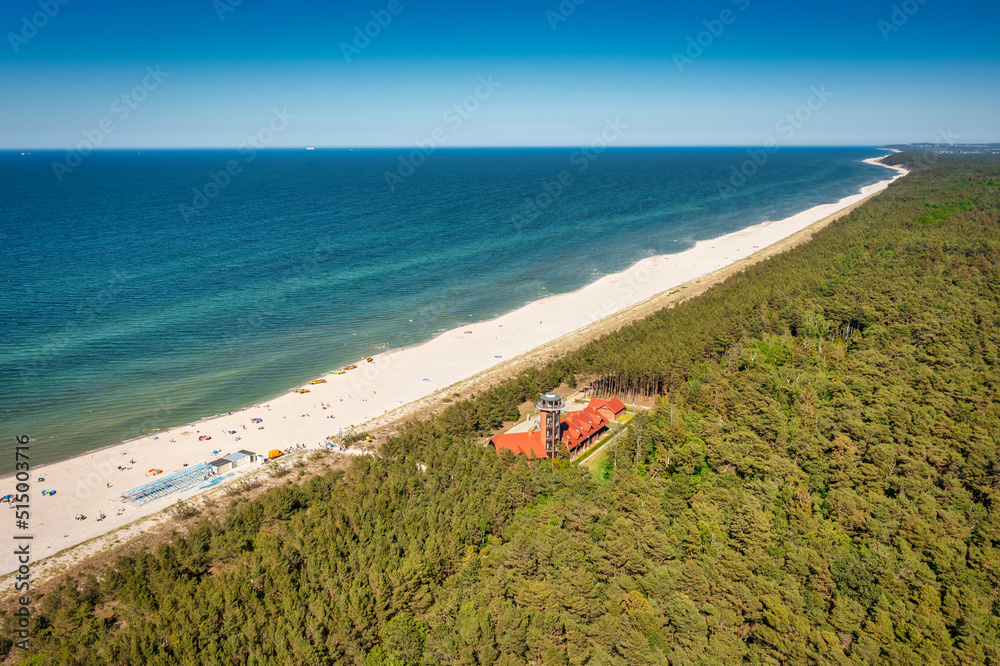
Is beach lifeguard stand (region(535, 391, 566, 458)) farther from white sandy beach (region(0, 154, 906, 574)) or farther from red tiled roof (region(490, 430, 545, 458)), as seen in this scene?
white sandy beach (region(0, 154, 906, 574))

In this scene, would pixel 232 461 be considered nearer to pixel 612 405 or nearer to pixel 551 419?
pixel 551 419

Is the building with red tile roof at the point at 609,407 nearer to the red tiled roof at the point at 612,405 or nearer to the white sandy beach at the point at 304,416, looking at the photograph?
the red tiled roof at the point at 612,405

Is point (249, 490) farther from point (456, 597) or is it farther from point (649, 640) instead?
point (649, 640)

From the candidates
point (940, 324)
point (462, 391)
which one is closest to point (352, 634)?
point (462, 391)

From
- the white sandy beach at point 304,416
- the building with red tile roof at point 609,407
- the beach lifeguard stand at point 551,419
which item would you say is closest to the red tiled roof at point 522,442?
the beach lifeguard stand at point 551,419

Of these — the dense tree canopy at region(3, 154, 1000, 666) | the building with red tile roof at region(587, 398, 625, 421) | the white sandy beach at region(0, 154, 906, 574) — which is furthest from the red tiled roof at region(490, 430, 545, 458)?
the white sandy beach at region(0, 154, 906, 574)

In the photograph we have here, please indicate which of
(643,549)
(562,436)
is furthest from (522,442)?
(643,549)

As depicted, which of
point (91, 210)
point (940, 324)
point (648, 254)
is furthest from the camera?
point (91, 210)
